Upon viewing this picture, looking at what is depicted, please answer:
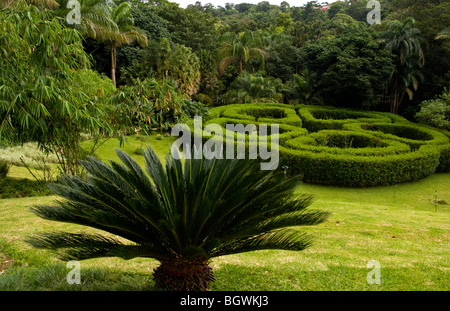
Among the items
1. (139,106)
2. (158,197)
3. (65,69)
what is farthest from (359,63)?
(158,197)

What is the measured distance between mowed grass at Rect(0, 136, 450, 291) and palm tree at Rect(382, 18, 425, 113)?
1339cm

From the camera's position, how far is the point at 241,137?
515 inches

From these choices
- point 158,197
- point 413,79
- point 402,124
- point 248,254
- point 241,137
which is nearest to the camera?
point 158,197

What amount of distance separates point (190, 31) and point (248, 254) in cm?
2488

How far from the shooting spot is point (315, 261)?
16.1 ft

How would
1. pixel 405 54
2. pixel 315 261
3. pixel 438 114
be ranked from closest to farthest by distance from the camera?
1. pixel 315 261
2. pixel 438 114
3. pixel 405 54

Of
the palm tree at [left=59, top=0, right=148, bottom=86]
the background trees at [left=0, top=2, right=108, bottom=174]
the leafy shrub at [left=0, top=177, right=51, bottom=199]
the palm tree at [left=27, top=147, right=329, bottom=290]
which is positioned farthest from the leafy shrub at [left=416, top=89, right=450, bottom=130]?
the leafy shrub at [left=0, top=177, right=51, bottom=199]

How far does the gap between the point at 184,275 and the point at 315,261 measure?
2220 mm

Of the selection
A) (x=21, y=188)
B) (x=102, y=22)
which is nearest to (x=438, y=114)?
(x=102, y=22)

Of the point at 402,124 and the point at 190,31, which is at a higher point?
the point at 190,31
